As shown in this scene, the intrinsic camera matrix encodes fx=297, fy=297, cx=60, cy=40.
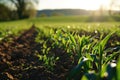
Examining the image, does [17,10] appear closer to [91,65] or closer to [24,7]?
[24,7]

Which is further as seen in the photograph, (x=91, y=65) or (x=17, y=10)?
(x=17, y=10)

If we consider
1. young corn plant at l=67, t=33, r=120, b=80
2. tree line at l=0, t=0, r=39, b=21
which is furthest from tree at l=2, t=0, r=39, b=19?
young corn plant at l=67, t=33, r=120, b=80

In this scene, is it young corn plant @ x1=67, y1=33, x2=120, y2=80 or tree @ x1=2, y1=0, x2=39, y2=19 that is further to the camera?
tree @ x1=2, y1=0, x2=39, y2=19

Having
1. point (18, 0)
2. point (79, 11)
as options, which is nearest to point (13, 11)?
point (18, 0)

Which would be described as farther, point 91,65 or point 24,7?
point 24,7

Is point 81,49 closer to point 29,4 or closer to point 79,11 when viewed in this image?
point 29,4

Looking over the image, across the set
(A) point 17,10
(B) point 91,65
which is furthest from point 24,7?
(B) point 91,65

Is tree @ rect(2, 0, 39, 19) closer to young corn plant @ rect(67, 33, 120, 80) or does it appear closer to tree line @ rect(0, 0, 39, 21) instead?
tree line @ rect(0, 0, 39, 21)

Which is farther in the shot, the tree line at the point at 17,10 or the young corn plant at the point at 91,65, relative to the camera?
the tree line at the point at 17,10

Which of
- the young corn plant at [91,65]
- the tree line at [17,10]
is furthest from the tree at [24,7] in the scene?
the young corn plant at [91,65]

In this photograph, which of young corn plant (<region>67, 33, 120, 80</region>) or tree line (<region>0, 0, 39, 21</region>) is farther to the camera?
tree line (<region>0, 0, 39, 21</region>)

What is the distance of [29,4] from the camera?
2425 inches

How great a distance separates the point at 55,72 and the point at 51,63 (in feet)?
1.07

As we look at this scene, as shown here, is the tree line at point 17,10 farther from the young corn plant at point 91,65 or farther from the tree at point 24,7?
the young corn plant at point 91,65
